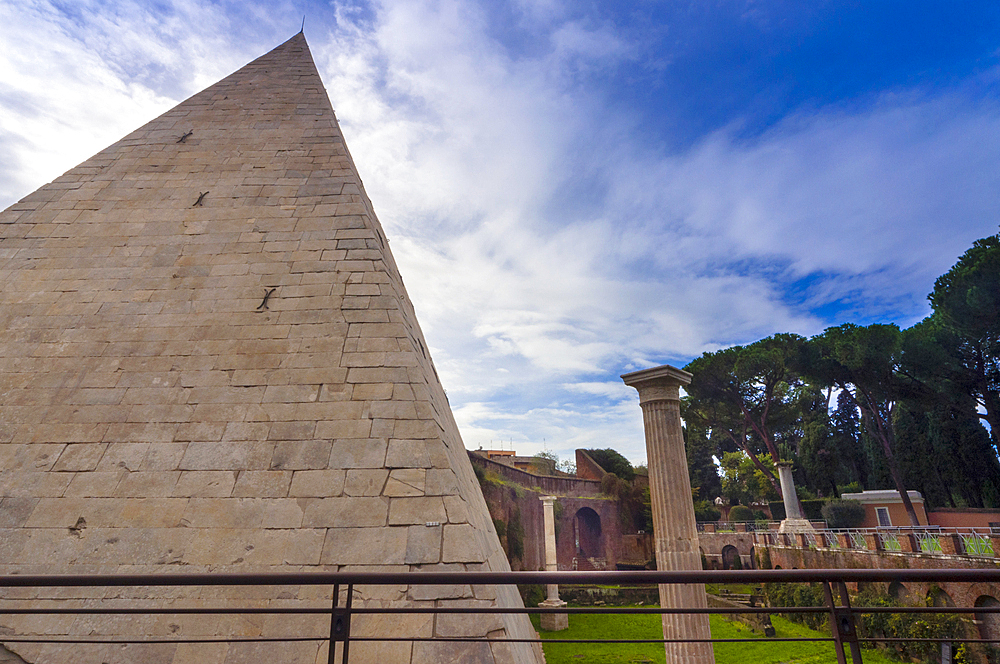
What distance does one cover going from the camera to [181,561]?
307cm

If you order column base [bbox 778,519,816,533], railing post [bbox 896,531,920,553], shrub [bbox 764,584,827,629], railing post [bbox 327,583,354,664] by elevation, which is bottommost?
shrub [bbox 764,584,827,629]

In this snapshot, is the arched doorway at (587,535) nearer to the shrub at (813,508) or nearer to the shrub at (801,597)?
the shrub at (813,508)

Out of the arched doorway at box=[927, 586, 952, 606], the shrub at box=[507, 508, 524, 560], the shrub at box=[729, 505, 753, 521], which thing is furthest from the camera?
the shrub at box=[729, 505, 753, 521]

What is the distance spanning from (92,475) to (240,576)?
8.10ft

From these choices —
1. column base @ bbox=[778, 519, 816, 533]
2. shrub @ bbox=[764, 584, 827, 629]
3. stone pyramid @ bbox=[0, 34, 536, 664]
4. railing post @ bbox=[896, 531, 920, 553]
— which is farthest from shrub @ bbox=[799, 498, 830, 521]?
stone pyramid @ bbox=[0, 34, 536, 664]

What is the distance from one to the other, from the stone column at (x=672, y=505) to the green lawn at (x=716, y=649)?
4.47 m

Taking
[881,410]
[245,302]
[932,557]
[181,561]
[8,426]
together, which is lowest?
[932,557]

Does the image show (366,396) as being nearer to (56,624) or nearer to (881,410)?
(56,624)

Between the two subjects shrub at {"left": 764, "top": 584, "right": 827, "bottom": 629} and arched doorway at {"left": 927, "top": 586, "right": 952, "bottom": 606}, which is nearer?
arched doorway at {"left": 927, "top": 586, "right": 952, "bottom": 606}

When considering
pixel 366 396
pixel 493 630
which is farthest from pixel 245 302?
pixel 493 630

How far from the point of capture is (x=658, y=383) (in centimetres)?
744

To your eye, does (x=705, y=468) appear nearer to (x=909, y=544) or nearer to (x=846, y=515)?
(x=846, y=515)

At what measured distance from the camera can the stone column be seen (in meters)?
6.21

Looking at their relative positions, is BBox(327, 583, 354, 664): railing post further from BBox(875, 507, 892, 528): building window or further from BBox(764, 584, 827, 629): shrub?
BBox(875, 507, 892, 528): building window
